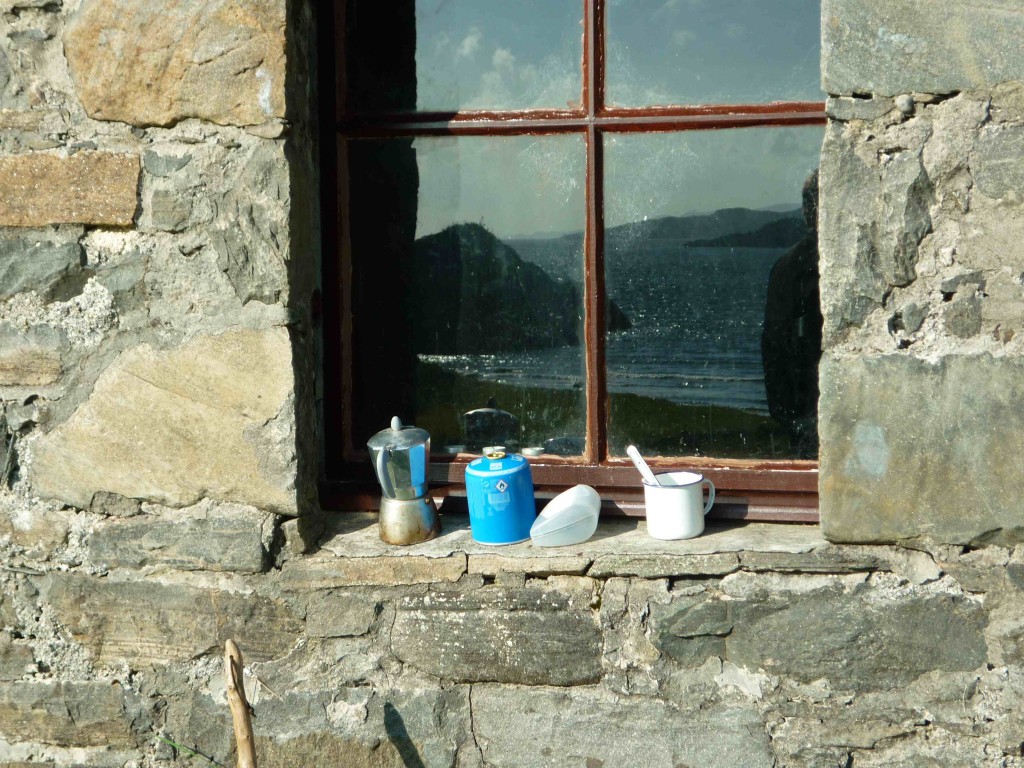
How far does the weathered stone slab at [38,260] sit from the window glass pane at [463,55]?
68 centimetres

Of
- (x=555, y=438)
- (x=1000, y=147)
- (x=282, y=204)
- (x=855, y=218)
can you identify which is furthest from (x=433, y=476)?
(x=1000, y=147)

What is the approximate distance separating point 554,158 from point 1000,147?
88 cm

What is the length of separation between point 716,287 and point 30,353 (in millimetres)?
1444

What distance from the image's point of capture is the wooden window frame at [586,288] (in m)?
2.05

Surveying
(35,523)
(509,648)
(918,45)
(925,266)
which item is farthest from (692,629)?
(35,523)

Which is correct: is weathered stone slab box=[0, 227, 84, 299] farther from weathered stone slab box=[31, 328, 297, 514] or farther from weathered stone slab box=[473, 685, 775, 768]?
weathered stone slab box=[473, 685, 775, 768]

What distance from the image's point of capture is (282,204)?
1947 mm

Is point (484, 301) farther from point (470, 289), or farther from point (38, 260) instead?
point (38, 260)

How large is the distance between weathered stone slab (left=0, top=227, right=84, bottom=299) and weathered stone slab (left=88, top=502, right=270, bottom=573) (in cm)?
52

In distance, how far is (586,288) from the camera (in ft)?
7.00

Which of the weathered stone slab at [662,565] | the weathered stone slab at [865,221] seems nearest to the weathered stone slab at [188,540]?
the weathered stone slab at [662,565]

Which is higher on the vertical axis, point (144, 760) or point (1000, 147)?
point (1000, 147)

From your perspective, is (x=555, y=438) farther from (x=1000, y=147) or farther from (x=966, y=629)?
(x=1000, y=147)

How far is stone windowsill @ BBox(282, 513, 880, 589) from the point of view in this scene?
6.21 feet
